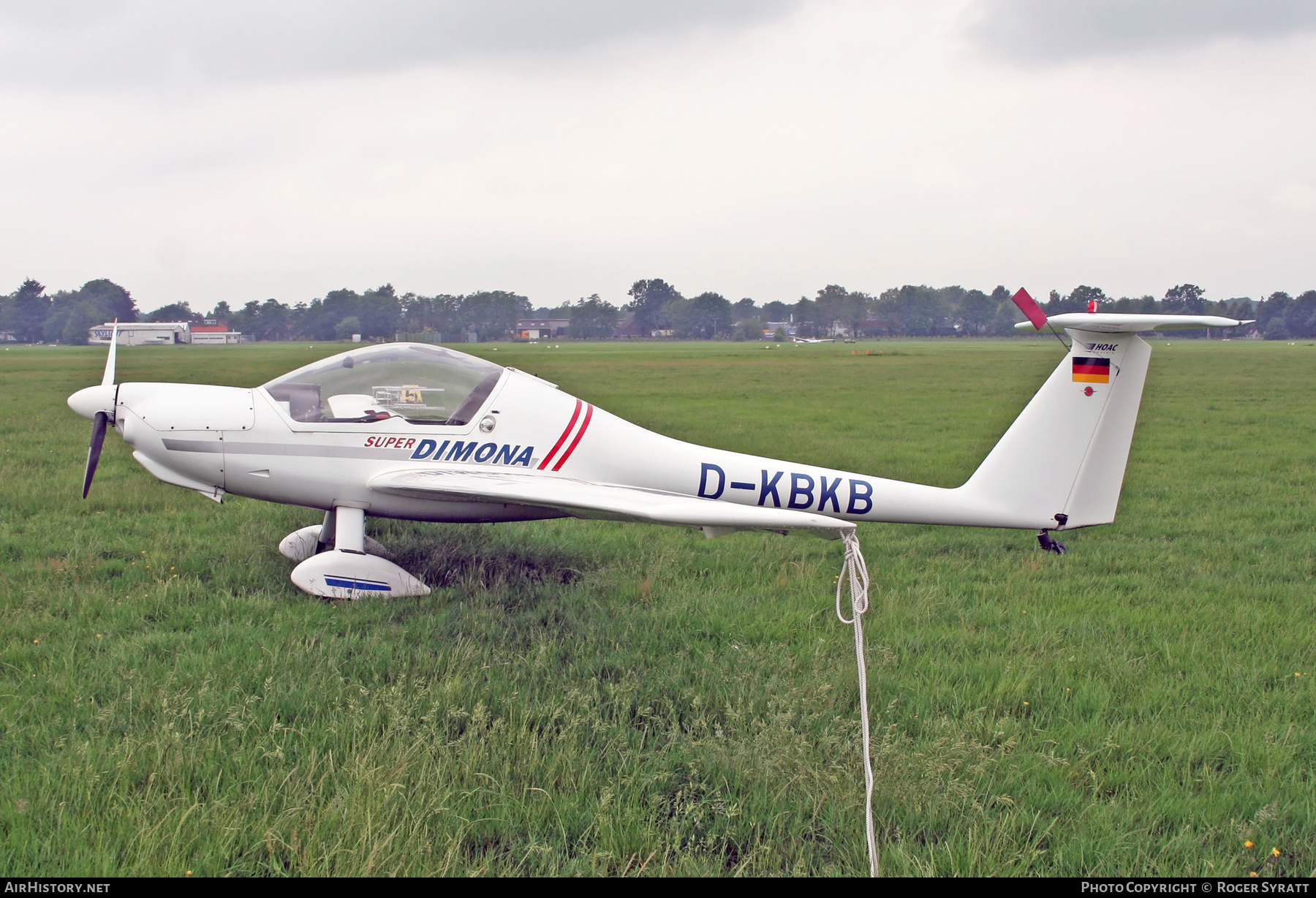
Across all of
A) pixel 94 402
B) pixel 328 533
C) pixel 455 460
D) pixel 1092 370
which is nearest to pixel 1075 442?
pixel 1092 370

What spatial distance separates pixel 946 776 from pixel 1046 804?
430 mm

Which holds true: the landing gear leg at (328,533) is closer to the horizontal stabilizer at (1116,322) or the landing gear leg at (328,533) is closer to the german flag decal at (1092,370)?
the horizontal stabilizer at (1116,322)

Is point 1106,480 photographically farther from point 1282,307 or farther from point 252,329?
point 1282,307

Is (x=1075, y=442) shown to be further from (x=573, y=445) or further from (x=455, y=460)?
(x=455, y=460)

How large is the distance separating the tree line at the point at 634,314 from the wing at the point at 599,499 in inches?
1005

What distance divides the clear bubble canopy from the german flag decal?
450 centimetres

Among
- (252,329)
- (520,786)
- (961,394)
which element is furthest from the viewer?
(252,329)

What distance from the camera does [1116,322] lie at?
5.66m

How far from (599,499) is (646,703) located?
167 centimetres

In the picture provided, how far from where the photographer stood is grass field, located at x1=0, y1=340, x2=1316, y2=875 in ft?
11.0

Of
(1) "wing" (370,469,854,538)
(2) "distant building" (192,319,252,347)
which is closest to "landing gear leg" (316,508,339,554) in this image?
(1) "wing" (370,469,854,538)

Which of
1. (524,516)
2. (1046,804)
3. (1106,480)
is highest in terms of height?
(1106,480)

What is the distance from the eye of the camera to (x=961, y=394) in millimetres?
27094

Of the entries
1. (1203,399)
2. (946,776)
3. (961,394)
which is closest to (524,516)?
(946,776)
